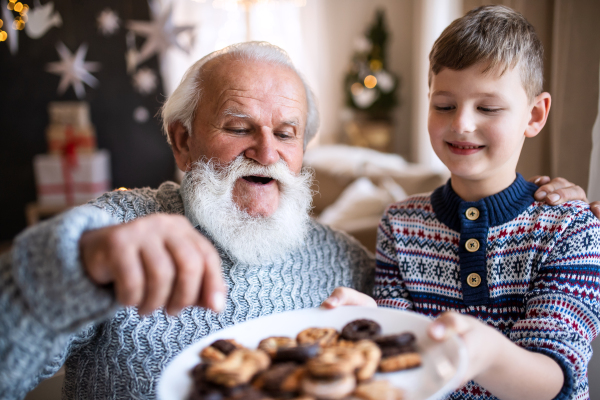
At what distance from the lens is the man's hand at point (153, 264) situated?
63 centimetres

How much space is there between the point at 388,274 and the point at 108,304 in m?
0.87

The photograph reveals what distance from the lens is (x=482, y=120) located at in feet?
3.49

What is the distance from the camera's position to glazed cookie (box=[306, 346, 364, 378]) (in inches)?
23.6

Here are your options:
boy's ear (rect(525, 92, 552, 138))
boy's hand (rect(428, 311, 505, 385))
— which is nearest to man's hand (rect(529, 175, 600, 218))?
boy's ear (rect(525, 92, 552, 138))

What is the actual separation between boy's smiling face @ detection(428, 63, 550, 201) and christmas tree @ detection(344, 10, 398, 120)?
5.69 m

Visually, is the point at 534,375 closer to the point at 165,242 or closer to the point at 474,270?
the point at 474,270

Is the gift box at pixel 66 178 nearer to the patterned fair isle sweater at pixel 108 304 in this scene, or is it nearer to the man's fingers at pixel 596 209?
the patterned fair isle sweater at pixel 108 304

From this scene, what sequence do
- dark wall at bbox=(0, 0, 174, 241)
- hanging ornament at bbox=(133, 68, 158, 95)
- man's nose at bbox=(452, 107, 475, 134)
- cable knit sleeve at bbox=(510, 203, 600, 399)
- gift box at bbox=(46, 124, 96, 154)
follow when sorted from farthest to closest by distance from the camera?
1. hanging ornament at bbox=(133, 68, 158, 95)
2. dark wall at bbox=(0, 0, 174, 241)
3. gift box at bbox=(46, 124, 96, 154)
4. man's nose at bbox=(452, 107, 475, 134)
5. cable knit sleeve at bbox=(510, 203, 600, 399)

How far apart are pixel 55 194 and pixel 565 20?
15.6 feet

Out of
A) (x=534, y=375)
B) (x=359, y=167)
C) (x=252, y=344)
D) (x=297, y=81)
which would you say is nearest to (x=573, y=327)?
(x=534, y=375)

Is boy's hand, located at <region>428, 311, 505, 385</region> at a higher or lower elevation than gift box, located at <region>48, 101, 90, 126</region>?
lower

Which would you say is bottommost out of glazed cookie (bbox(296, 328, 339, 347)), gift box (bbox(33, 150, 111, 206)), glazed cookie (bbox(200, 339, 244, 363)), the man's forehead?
gift box (bbox(33, 150, 111, 206))

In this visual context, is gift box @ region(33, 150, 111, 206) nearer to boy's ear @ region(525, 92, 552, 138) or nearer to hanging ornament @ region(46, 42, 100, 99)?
hanging ornament @ region(46, 42, 100, 99)

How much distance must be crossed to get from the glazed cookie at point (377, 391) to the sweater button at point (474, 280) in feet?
1.94
